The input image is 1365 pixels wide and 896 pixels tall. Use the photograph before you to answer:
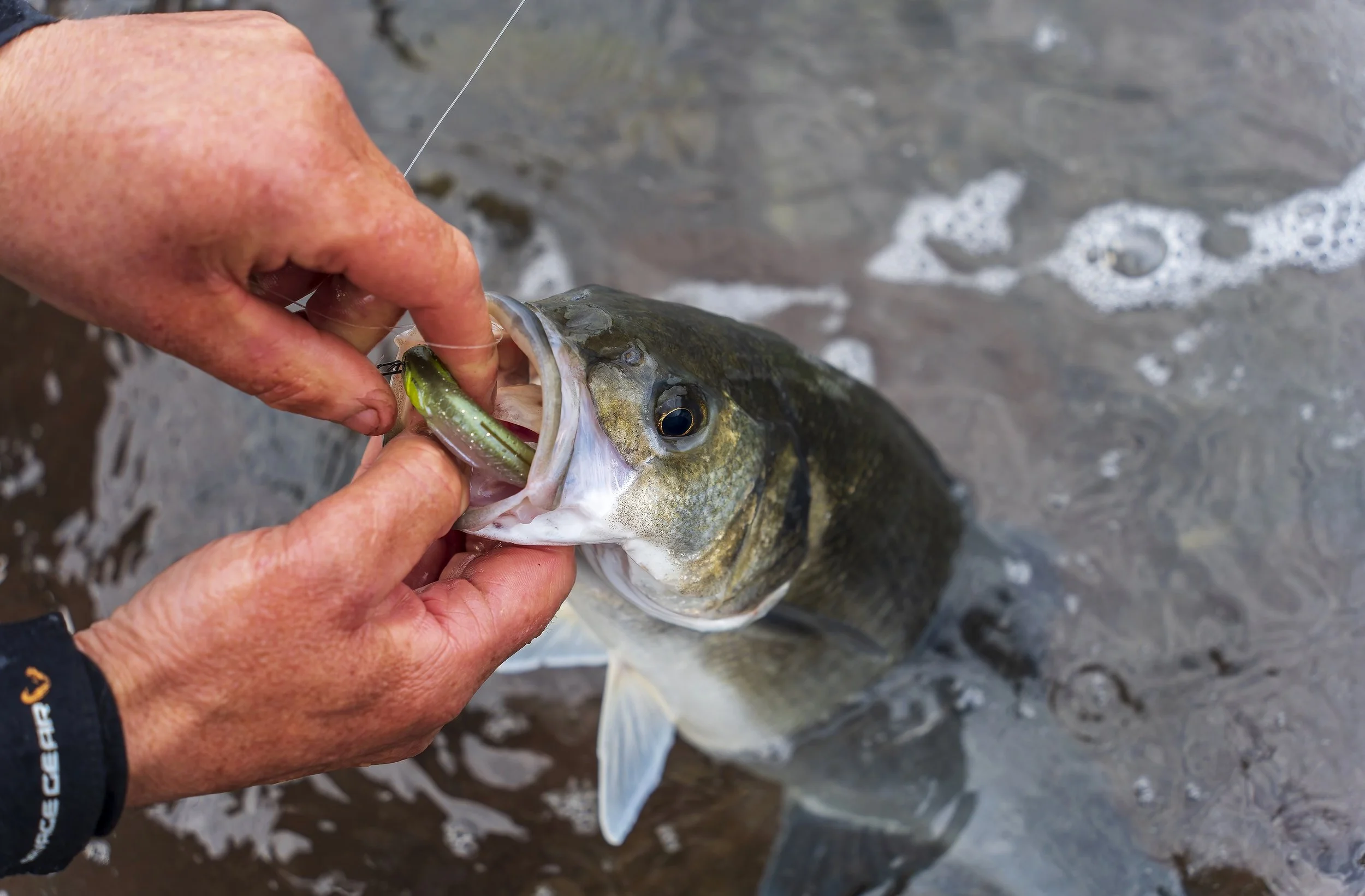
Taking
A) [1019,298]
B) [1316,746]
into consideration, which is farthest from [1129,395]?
[1316,746]

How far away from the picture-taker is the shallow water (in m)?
3.27

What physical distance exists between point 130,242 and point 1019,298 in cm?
381

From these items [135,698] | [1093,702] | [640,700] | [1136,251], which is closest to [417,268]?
[135,698]

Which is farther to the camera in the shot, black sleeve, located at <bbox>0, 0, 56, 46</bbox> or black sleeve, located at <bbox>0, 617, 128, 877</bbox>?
black sleeve, located at <bbox>0, 0, 56, 46</bbox>

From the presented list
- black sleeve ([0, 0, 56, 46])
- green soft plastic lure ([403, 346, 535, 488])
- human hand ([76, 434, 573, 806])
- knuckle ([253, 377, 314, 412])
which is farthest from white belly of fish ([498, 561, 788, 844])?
black sleeve ([0, 0, 56, 46])

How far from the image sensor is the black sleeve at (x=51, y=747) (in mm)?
1457

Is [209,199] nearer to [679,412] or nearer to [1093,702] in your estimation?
[679,412]

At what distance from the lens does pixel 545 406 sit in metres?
1.71

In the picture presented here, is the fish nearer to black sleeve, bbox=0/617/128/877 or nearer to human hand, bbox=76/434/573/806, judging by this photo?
human hand, bbox=76/434/573/806

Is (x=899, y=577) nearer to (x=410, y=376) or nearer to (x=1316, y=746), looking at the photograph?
(x=1316, y=746)

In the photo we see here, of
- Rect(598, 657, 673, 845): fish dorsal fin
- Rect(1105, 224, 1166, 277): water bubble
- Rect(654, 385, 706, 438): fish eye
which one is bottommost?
Rect(598, 657, 673, 845): fish dorsal fin

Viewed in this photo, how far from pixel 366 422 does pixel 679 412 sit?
66 cm

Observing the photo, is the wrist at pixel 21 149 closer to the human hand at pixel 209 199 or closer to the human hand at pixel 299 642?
the human hand at pixel 209 199

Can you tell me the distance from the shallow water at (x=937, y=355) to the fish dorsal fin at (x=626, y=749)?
0.40 m
